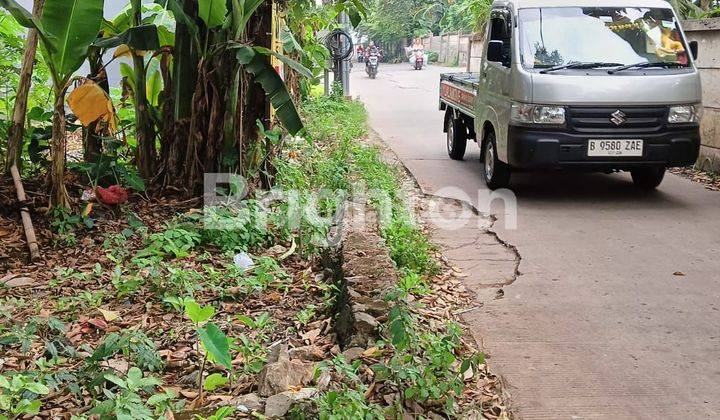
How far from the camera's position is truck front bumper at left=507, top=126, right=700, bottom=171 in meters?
7.65

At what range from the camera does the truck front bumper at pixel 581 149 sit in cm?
765

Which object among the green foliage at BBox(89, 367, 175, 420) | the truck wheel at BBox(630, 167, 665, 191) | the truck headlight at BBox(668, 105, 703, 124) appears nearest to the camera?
the green foliage at BBox(89, 367, 175, 420)

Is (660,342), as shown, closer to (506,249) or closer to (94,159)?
(506,249)

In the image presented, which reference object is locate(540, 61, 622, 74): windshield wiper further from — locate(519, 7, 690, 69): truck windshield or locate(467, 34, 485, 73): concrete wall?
locate(467, 34, 485, 73): concrete wall

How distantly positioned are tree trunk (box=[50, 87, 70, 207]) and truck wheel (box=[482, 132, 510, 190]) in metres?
4.46

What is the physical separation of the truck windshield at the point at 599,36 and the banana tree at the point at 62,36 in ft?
14.1

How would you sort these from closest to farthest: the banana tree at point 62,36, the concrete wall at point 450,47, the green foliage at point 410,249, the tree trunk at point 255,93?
the banana tree at point 62,36, the green foliage at point 410,249, the tree trunk at point 255,93, the concrete wall at point 450,47

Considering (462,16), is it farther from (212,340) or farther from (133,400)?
(133,400)

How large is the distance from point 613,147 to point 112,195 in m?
4.63

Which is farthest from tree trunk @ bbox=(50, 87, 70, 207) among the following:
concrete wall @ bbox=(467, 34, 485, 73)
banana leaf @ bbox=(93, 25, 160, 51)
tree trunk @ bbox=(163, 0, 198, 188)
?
concrete wall @ bbox=(467, 34, 485, 73)

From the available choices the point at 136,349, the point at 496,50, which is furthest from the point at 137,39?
the point at 496,50

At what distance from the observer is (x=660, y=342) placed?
447 cm

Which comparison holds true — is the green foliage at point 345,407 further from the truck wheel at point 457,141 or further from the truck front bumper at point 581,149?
the truck wheel at point 457,141

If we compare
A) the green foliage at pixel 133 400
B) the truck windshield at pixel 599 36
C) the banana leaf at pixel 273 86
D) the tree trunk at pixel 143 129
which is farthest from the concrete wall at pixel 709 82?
the green foliage at pixel 133 400
